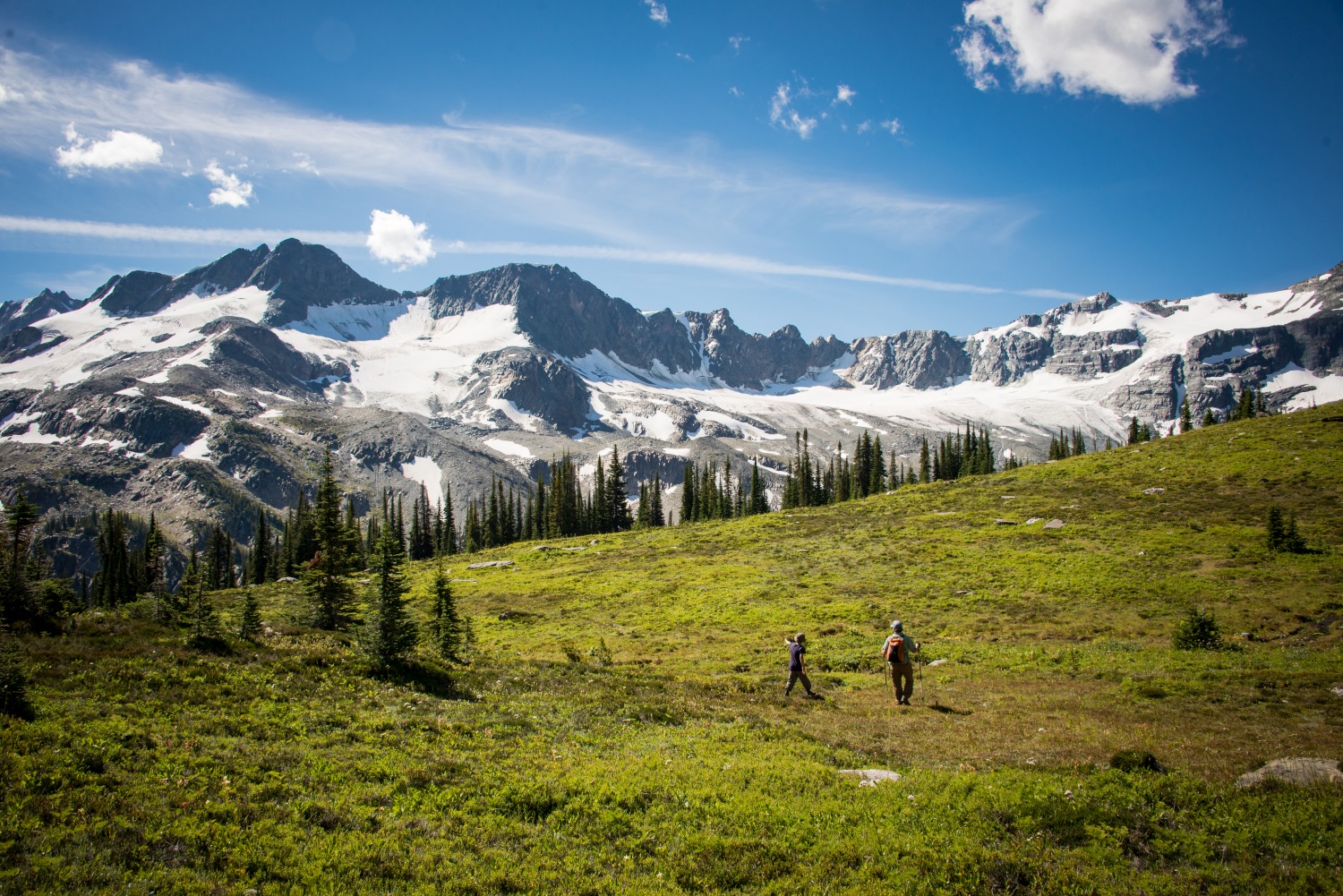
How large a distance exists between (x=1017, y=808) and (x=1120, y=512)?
50.3 meters

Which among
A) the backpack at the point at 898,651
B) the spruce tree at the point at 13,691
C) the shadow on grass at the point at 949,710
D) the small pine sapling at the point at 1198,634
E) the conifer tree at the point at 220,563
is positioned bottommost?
the conifer tree at the point at 220,563

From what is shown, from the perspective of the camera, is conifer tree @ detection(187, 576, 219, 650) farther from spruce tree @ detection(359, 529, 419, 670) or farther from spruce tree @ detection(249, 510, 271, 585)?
spruce tree @ detection(249, 510, 271, 585)

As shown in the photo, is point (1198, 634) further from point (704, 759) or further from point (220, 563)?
point (220, 563)

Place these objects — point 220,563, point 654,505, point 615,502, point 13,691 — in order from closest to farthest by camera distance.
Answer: point 13,691 < point 220,563 < point 615,502 < point 654,505

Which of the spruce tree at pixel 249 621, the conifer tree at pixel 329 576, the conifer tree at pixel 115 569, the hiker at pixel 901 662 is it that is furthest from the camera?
the conifer tree at pixel 115 569

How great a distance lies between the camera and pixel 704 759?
14.5m

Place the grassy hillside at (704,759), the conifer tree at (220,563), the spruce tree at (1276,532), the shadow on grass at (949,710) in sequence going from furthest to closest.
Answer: the conifer tree at (220,563) → the spruce tree at (1276,532) → the shadow on grass at (949,710) → the grassy hillside at (704,759)

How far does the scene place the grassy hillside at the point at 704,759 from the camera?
9344 mm

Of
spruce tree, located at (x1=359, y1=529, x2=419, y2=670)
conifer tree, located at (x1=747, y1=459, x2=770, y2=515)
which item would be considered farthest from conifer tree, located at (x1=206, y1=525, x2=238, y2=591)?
spruce tree, located at (x1=359, y1=529, x2=419, y2=670)

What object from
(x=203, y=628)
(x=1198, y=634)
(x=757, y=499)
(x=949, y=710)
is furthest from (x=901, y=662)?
(x=757, y=499)

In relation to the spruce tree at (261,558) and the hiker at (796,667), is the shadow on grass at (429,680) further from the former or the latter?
the spruce tree at (261,558)

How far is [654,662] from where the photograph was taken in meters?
29.9

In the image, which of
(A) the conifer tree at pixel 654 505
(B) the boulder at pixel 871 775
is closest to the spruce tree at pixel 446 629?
(B) the boulder at pixel 871 775

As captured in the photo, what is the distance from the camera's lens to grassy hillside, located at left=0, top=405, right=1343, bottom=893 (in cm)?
934
